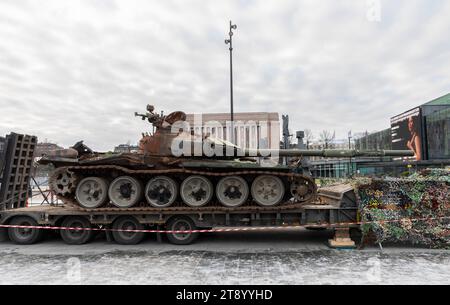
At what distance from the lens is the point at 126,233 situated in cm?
888

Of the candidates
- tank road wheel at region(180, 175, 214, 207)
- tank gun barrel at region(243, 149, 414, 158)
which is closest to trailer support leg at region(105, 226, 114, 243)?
tank road wheel at region(180, 175, 214, 207)

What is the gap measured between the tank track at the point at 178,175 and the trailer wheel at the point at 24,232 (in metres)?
1.19

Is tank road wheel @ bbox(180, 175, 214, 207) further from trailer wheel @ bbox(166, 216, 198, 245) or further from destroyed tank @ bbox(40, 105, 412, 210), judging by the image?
trailer wheel @ bbox(166, 216, 198, 245)

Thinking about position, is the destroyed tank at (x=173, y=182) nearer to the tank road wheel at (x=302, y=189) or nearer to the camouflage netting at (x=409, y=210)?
the tank road wheel at (x=302, y=189)

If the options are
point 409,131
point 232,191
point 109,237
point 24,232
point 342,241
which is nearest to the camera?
point 342,241

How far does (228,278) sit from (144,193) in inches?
160

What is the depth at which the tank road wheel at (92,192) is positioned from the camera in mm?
8875

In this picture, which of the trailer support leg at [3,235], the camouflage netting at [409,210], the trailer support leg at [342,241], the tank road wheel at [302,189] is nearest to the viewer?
the camouflage netting at [409,210]

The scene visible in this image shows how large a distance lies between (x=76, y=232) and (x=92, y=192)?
1248 mm

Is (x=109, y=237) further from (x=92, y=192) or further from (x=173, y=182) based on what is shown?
(x=173, y=182)

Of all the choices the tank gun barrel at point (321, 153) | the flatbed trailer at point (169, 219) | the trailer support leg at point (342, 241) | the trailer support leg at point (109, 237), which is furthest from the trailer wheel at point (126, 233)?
the trailer support leg at point (342, 241)

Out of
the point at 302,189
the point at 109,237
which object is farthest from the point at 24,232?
the point at 302,189

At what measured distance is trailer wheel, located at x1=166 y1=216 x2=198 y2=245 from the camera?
A: 28.6 ft

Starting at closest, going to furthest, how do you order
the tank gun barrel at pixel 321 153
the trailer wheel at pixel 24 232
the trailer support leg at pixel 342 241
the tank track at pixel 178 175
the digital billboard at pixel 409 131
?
the trailer support leg at pixel 342 241 < the tank track at pixel 178 175 < the trailer wheel at pixel 24 232 < the tank gun barrel at pixel 321 153 < the digital billboard at pixel 409 131
